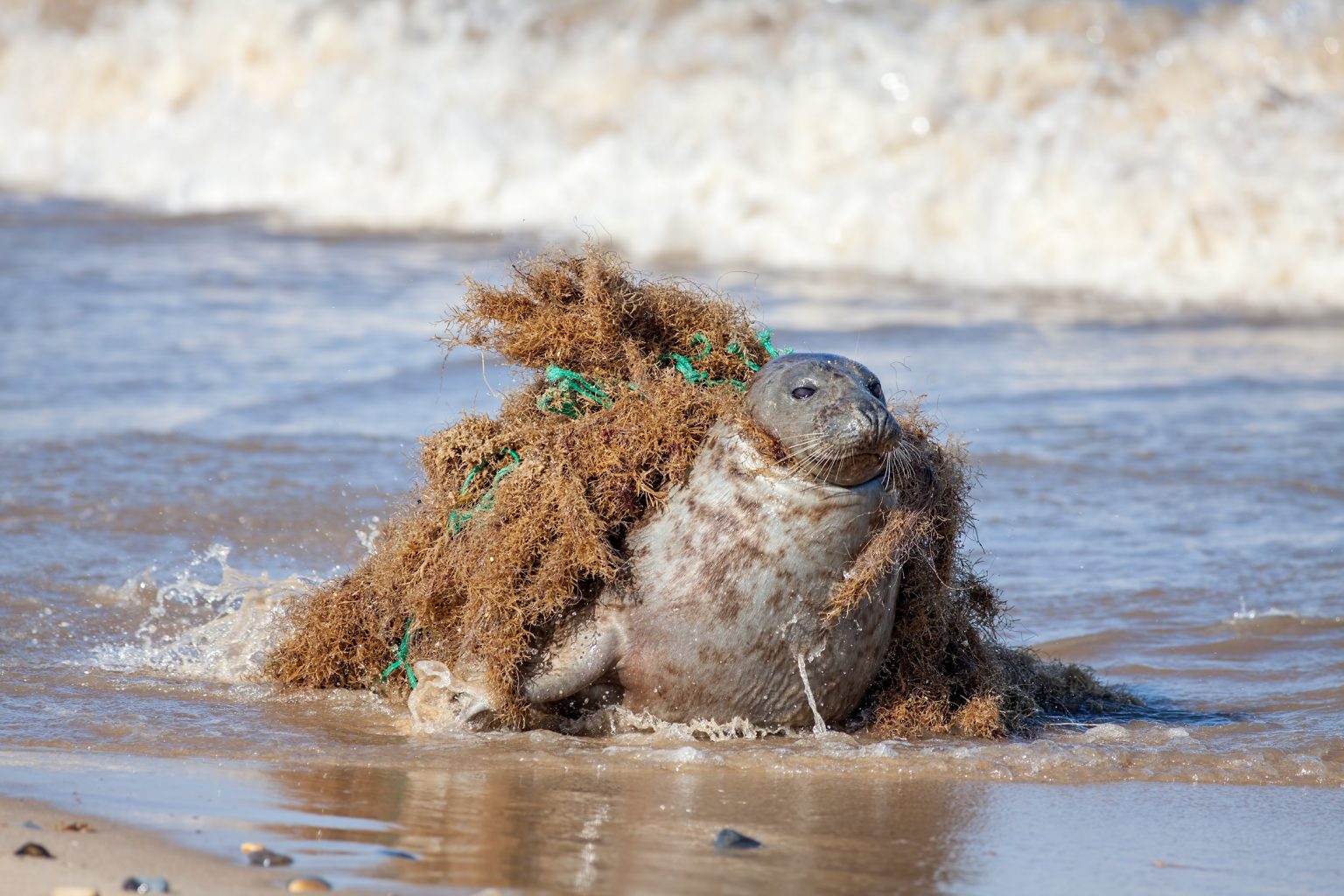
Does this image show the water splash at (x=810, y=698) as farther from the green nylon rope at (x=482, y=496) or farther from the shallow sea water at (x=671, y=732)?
the green nylon rope at (x=482, y=496)

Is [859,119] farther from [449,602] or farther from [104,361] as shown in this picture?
[449,602]

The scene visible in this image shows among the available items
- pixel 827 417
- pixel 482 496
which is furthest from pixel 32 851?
pixel 827 417

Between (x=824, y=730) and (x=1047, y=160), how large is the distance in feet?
41.2

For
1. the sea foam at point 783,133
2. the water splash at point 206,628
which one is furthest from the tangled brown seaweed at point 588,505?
the sea foam at point 783,133

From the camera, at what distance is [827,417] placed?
4.23 m

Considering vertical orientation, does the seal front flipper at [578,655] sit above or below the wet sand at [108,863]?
above

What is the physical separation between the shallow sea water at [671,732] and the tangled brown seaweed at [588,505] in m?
0.21

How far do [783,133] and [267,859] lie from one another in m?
15.1

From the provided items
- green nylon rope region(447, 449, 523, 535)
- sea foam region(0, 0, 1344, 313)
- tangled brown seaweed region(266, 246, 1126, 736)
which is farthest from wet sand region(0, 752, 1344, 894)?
sea foam region(0, 0, 1344, 313)

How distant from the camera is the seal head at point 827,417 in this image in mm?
4215

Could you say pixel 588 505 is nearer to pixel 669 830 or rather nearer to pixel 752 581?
pixel 752 581

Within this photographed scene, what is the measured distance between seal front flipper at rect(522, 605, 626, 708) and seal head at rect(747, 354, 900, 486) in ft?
2.23

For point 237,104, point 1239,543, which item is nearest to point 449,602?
point 1239,543

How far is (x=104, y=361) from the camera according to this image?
11.0m
